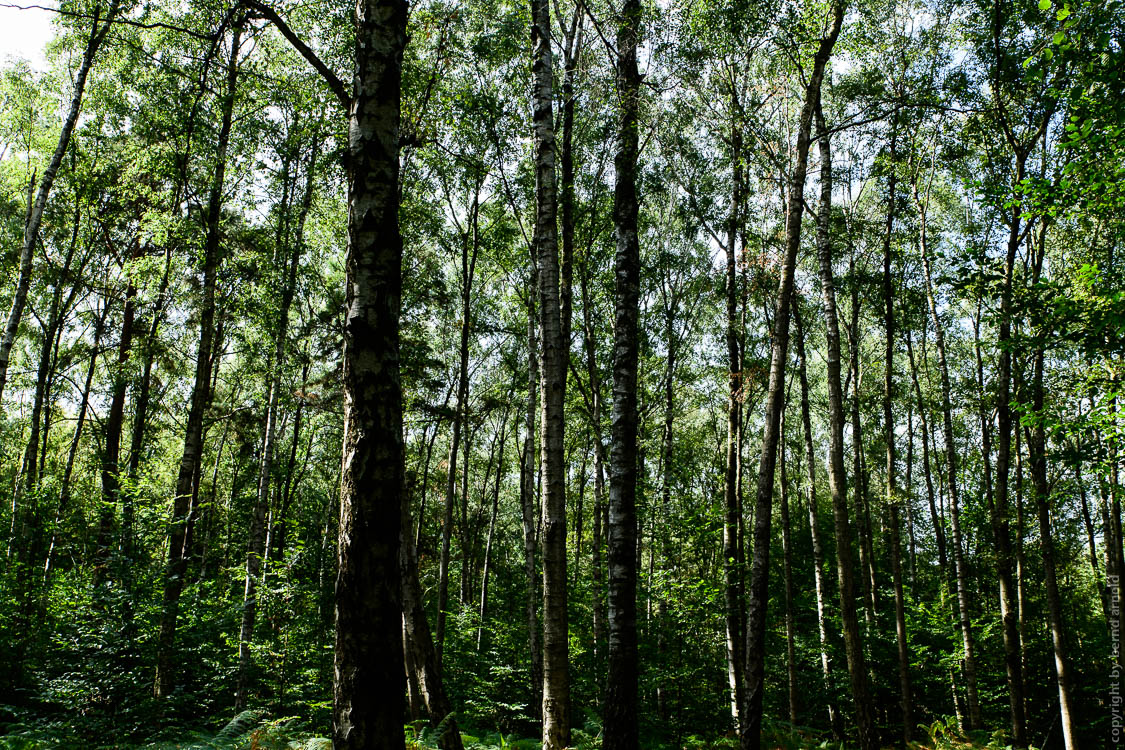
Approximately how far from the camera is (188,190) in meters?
11.4

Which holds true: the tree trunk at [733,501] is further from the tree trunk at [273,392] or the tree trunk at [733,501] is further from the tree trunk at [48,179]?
the tree trunk at [48,179]

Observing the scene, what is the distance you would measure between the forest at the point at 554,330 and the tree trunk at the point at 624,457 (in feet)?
0.12

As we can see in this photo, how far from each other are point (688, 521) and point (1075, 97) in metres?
7.77

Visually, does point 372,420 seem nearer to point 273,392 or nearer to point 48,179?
point 48,179

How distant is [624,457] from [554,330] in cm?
158

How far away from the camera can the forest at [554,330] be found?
20.3ft

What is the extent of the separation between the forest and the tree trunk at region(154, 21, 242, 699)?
0.07 metres

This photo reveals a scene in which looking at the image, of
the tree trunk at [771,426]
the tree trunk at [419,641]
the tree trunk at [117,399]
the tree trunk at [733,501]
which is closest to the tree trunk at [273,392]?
the tree trunk at [117,399]

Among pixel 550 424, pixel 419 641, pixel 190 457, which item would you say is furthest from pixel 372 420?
pixel 190 457

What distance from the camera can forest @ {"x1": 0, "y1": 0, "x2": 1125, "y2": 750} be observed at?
6180 millimetres

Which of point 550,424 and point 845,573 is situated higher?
point 550,424

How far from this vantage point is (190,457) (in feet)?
30.0

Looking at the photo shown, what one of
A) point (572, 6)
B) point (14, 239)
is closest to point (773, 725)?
point (572, 6)

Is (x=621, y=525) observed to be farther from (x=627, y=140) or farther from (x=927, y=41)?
(x=927, y=41)
